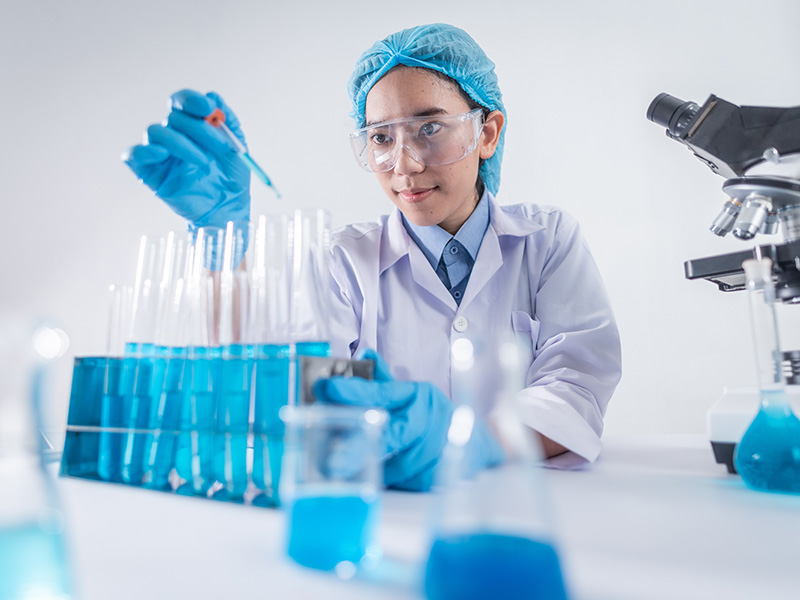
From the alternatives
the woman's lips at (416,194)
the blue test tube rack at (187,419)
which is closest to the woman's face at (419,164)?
the woman's lips at (416,194)

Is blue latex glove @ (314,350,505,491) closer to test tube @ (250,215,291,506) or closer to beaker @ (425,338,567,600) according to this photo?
test tube @ (250,215,291,506)

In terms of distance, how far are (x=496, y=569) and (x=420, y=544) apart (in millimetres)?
239

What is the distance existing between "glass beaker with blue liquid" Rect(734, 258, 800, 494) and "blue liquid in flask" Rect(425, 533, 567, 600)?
0.65 metres

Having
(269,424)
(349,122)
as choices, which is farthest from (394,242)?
(349,122)

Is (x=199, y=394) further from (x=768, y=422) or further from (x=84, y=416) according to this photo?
(x=768, y=422)

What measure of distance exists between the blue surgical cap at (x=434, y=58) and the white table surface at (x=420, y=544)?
1298 mm

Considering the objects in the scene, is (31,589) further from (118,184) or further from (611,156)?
(118,184)

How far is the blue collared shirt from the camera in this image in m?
1.92

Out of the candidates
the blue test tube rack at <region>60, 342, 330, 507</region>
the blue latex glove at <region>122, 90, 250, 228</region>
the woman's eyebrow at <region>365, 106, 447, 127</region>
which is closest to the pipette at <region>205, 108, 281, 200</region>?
the blue latex glove at <region>122, 90, 250, 228</region>

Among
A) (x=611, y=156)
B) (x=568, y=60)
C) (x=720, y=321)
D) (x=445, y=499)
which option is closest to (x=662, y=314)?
(x=720, y=321)

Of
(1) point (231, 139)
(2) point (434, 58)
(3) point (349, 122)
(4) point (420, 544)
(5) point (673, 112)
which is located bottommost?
(4) point (420, 544)

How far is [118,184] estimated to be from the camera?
397 cm

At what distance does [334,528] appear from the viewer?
573 mm

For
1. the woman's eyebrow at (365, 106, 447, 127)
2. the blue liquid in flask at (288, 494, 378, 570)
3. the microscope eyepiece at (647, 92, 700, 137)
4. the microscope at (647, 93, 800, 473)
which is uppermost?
the woman's eyebrow at (365, 106, 447, 127)
